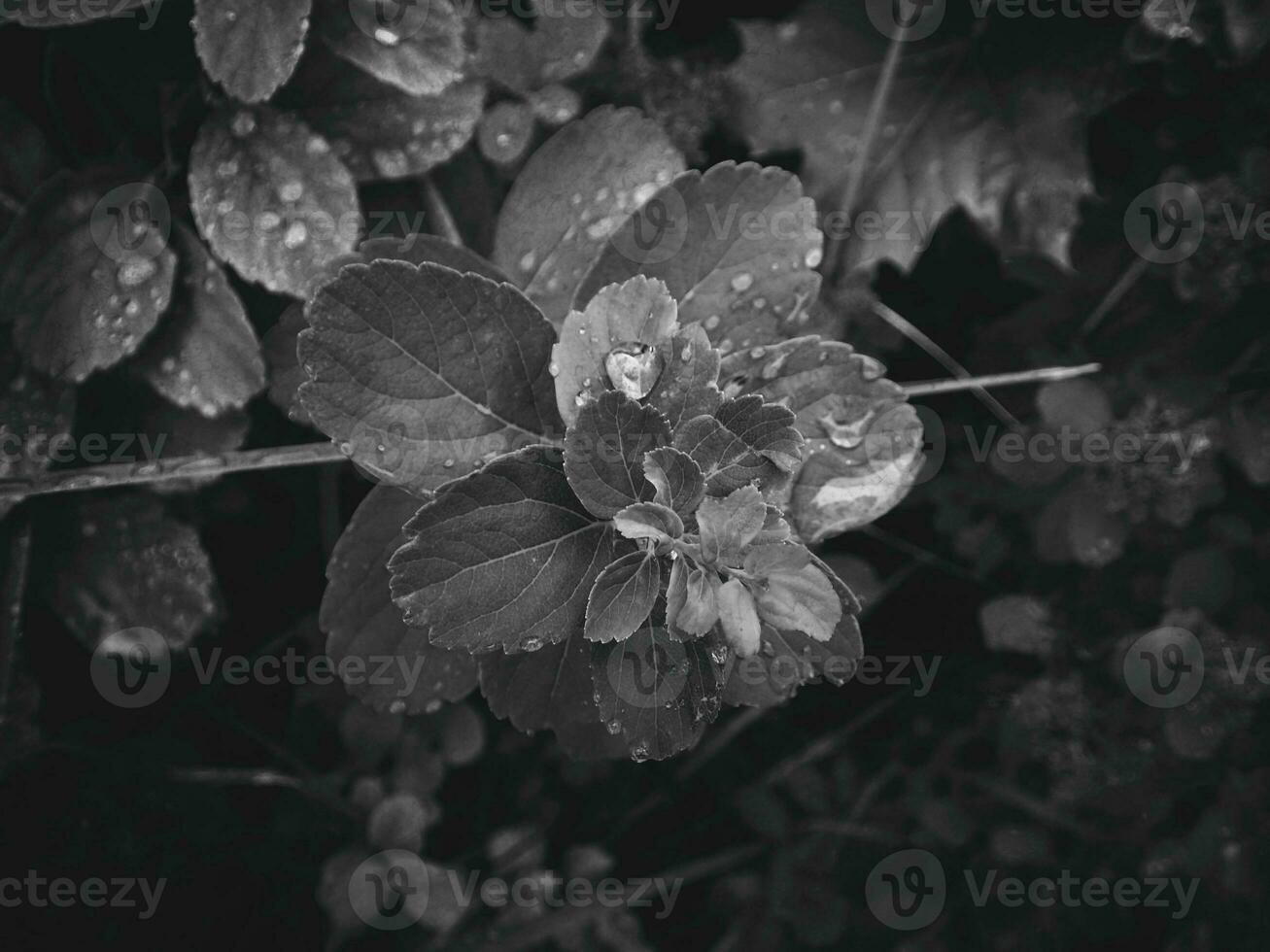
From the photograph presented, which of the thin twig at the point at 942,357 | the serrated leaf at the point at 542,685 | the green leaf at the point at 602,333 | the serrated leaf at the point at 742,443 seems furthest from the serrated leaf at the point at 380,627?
the thin twig at the point at 942,357

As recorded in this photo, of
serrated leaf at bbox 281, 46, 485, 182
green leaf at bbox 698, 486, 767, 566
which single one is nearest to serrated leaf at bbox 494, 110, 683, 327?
serrated leaf at bbox 281, 46, 485, 182

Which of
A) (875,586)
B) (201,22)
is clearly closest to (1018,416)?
(875,586)

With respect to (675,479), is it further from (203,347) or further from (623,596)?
(203,347)

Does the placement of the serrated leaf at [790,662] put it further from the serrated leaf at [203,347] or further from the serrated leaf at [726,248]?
the serrated leaf at [203,347]

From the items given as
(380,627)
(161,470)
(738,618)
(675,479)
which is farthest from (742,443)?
(161,470)

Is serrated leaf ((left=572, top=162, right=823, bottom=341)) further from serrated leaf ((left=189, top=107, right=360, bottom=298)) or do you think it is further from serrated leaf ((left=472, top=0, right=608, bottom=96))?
serrated leaf ((left=472, top=0, right=608, bottom=96))

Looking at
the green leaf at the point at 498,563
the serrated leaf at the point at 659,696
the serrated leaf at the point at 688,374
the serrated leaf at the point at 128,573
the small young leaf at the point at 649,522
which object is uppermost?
the serrated leaf at the point at 688,374

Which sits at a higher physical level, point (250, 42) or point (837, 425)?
point (250, 42)
